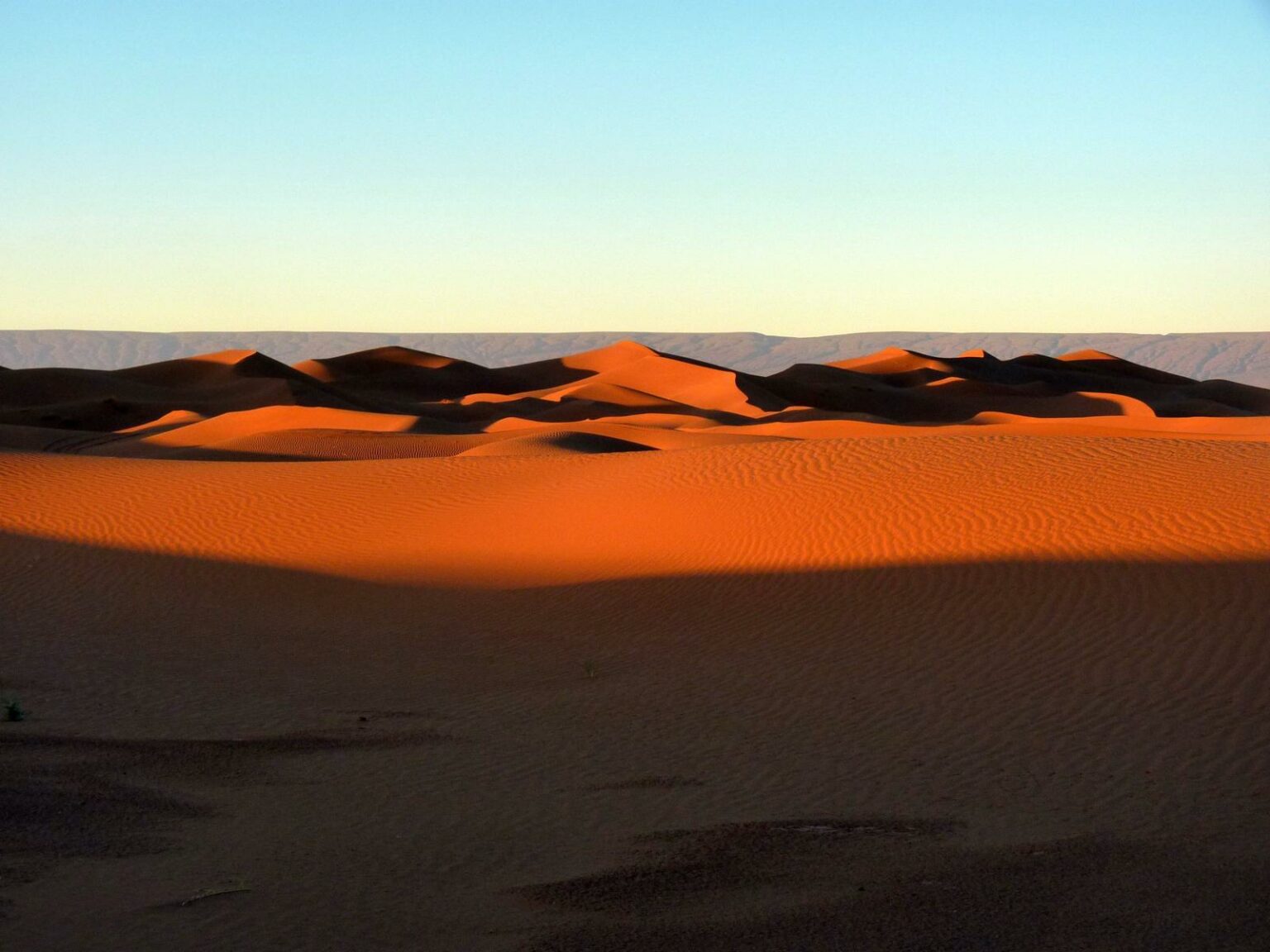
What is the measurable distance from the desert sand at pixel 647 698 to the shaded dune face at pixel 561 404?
8.52 meters

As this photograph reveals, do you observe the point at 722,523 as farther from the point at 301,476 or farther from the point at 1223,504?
the point at 301,476

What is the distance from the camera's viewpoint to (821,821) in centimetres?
620

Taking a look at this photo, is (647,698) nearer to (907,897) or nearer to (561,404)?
(907,897)

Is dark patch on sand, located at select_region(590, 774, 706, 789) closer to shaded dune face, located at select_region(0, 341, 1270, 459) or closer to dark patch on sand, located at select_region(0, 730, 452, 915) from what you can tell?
dark patch on sand, located at select_region(0, 730, 452, 915)

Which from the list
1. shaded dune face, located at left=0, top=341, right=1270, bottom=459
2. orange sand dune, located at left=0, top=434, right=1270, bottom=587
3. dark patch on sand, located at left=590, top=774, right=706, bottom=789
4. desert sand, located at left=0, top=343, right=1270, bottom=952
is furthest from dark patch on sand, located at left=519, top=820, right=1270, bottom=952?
shaded dune face, located at left=0, top=341, right=1270, bottom=459

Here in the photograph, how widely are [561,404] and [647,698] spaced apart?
142ft

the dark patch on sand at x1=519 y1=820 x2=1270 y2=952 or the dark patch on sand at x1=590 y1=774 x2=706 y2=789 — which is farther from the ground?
the dark patch on sand at x1=519 y1=820 x2=1270 y2=952

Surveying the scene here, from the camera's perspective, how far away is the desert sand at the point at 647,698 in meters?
4.89

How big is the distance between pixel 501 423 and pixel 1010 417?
16.3 metres

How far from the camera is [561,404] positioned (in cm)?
5241

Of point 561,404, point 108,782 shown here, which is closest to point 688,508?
point 108,782

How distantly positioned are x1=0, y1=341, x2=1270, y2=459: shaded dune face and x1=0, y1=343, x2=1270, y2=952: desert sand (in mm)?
8521

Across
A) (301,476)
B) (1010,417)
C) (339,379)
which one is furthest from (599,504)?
(339,379)

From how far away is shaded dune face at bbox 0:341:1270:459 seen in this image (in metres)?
31.9
